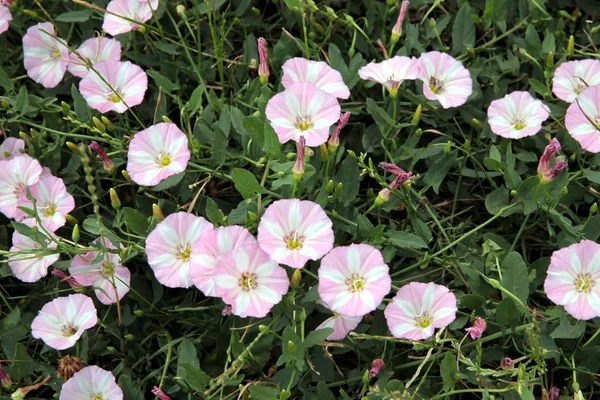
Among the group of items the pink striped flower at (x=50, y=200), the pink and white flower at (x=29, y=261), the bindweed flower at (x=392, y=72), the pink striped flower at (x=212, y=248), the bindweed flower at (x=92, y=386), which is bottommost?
the bindweed flower at (x=92, y=386)

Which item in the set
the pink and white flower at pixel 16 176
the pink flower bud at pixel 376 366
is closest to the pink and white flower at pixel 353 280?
the pink flower bud at pixel 376 366

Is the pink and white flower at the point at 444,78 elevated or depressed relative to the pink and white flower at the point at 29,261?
elevated

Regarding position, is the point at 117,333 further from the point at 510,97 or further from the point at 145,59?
the point at 510,97

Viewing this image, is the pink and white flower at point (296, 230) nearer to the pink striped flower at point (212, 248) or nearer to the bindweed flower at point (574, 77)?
the pink striped flower at point (212, 248)

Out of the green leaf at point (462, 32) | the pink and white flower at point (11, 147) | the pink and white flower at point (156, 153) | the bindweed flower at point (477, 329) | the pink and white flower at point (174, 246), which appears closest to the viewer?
the bindweed flower at point (477, 329)

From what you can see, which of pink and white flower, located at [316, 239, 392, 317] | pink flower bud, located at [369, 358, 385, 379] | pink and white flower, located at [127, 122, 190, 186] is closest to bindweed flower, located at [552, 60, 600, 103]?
pink and white flower, located at [316, 239, 392, 317]

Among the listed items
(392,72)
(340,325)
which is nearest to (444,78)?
(392,72)
